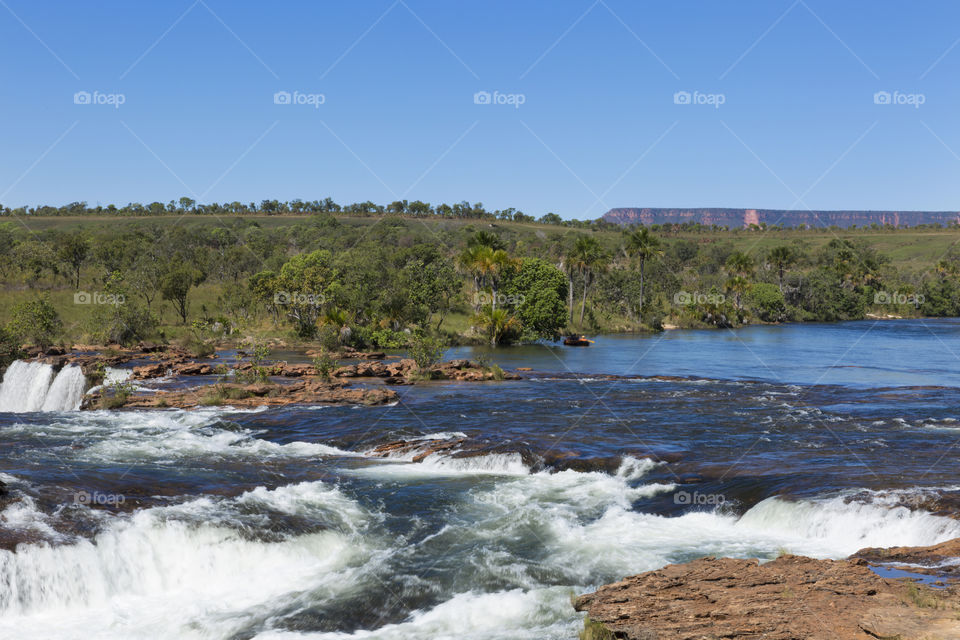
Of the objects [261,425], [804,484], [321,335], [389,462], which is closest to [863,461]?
[804,484]

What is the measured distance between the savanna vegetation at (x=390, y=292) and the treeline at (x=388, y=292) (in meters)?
0.19

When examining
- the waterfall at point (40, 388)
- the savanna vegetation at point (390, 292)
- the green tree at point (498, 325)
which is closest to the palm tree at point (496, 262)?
the savanna vegetation at point (390, 292)

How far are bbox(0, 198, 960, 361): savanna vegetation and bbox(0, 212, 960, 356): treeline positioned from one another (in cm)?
19

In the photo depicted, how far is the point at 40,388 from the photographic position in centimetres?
3841

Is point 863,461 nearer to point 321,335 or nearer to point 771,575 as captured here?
point 771,575

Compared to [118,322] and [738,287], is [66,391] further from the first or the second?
[738,287]

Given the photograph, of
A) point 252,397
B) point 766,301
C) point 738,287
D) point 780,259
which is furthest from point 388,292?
point 780,259

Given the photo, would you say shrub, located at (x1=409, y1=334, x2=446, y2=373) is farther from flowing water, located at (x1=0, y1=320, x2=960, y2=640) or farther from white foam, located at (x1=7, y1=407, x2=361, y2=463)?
white foam, located at (x1=7, y1=407, x2=361, y2=463)

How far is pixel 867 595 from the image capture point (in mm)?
12266

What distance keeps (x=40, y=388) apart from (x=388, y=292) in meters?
33.3

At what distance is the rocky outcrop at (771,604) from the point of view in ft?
36.3

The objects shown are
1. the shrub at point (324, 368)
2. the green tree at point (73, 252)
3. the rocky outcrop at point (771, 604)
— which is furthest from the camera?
the green tree at point (73, 252)

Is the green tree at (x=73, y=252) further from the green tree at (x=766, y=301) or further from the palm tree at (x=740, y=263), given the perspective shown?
the green tree at (x=766, y=301)

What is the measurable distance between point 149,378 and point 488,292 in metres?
43.4
